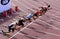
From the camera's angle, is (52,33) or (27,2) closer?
(52,33)

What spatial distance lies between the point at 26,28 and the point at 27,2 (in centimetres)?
420

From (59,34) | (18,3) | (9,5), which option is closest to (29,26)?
(59,34)

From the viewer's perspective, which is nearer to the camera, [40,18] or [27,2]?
[40,18]

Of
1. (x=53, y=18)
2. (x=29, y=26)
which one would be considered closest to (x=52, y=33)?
(x=29, y=26)

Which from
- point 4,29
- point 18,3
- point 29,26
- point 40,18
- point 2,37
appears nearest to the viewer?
point 2,37

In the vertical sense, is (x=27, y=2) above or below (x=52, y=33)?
above

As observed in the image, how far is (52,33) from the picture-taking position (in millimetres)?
8383

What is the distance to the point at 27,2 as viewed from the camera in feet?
40.9

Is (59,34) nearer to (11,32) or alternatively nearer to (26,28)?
(26,28)

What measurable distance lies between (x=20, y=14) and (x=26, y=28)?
189cm

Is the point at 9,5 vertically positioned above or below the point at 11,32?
above

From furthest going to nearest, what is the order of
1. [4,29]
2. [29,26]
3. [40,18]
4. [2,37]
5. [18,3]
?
[18,3], [40,18], [29,26], [4,29], [2,37]

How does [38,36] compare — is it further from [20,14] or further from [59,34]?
[20,14]

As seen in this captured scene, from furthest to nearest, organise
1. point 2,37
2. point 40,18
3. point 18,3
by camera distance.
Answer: point 18,3
point 40,18
point 2,37
